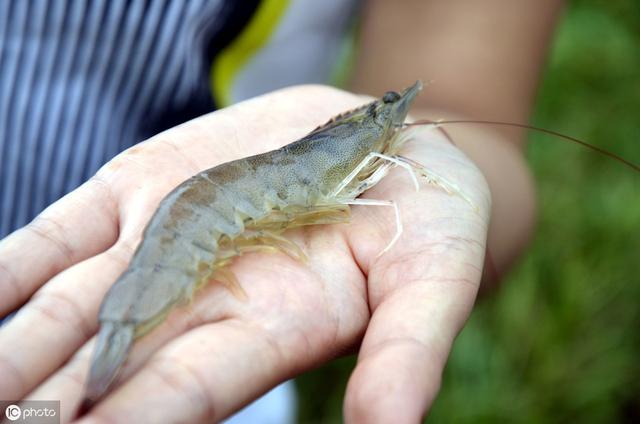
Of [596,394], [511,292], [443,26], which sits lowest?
[596,394]

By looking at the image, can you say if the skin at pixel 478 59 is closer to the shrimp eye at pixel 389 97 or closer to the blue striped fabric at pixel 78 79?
the shrimp eye at pixel 389 97

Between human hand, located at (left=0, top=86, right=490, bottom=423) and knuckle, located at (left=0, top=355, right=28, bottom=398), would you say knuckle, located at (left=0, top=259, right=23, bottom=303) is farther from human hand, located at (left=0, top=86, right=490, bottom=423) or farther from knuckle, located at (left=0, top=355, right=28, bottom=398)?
knuckle, located at (left=0, top=355, right=28, bottom=398)

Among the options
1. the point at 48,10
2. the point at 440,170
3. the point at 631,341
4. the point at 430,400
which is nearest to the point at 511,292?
the point at 631,341

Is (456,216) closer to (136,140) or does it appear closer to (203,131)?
(203,131)

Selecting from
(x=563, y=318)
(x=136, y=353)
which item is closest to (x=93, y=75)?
(x=136, y=353)

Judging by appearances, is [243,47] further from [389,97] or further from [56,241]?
[56,241]

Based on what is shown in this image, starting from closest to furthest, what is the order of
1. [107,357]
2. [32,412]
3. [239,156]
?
[32,412], [107,357], [239,156]
